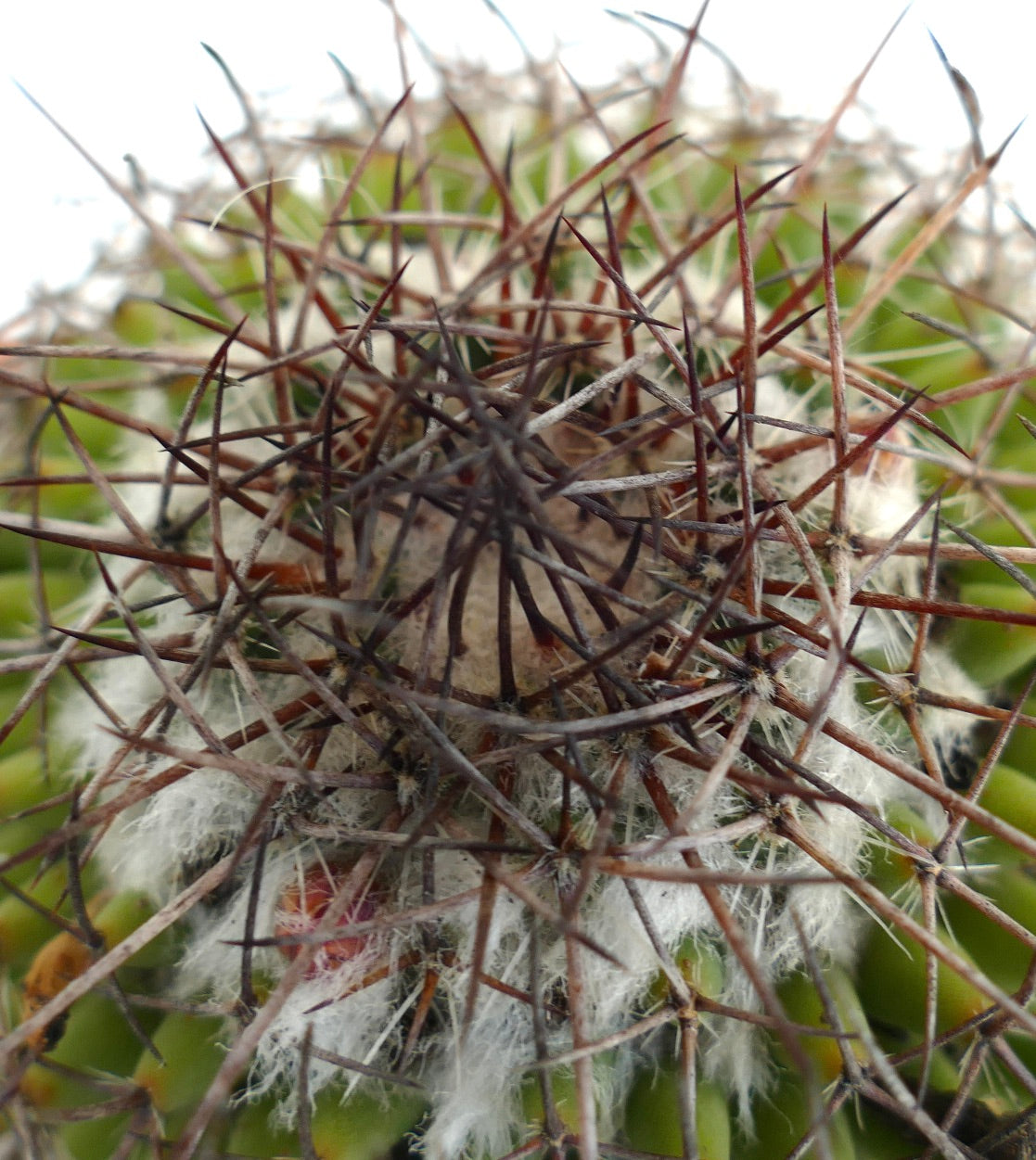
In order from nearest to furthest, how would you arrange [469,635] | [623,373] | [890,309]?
[623,373] → [469,635] → [890,309]

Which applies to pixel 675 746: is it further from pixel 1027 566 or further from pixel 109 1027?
pixel 109 1027

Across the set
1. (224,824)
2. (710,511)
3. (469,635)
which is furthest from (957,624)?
(224,824)

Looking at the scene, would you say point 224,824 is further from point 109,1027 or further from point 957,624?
point 957,624

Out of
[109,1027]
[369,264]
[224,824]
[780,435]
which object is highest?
[369,264]

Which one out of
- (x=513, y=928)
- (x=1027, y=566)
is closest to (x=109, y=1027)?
(x=513, y=928)

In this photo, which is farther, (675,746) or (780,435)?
(780,435)

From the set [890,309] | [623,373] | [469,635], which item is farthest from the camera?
[890,309]

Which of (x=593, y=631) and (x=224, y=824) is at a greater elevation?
(x=593, y=631)
